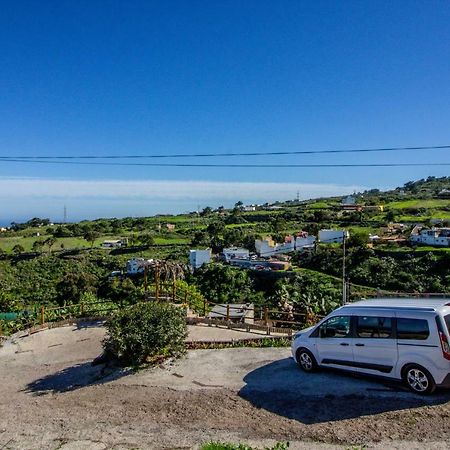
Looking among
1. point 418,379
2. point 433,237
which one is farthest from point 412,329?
point 433,237

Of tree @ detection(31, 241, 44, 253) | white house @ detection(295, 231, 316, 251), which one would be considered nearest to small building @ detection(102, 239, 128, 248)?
tree @ detection(31, 241, 44, 253)

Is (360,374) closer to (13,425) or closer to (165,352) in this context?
(165,352)

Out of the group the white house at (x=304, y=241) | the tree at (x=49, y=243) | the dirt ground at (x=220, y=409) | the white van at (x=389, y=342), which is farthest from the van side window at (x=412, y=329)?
the tree at (x=49, y=243)

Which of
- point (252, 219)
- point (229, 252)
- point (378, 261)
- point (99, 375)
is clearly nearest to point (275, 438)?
point (99, 375)

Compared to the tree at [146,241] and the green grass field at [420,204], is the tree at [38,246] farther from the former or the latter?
the green grass field at [420,204]

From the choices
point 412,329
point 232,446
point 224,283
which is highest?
point 412,329

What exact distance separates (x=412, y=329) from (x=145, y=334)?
245 inches

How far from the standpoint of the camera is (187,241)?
318 feet

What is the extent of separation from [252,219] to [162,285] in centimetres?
10702

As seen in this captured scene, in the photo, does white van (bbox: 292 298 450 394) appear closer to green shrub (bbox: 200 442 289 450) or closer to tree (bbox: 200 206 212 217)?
green shrub (bbox: 200 442 289 450)

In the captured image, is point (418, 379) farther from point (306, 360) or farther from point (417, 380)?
point (306, 360)

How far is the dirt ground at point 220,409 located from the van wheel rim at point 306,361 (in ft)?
0.67

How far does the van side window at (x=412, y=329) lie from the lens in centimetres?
791

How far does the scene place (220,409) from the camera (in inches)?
328
